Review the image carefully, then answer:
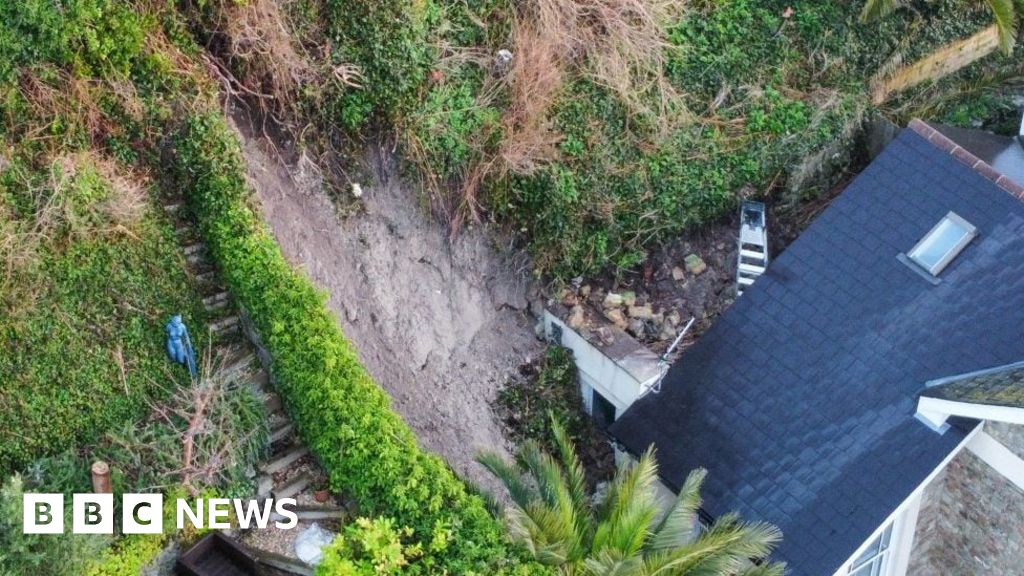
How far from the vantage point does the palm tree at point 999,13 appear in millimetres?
17734

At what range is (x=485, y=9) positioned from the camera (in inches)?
628

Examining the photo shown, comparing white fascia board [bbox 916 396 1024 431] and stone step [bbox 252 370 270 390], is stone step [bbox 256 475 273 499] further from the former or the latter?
white fascia board [bbox 916 396 1024 431]

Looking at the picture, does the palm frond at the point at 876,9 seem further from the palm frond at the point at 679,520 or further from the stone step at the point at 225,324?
the stone step at the point at 225,324

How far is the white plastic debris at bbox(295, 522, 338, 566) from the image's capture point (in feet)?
42.1

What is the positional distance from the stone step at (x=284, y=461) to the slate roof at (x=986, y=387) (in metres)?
7.75

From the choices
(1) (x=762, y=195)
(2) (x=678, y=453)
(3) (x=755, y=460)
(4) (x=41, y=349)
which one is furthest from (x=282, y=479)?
(1) (x=762, y=195)

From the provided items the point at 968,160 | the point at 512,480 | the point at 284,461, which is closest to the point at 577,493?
the point at 512,480

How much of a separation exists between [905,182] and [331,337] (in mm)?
7866

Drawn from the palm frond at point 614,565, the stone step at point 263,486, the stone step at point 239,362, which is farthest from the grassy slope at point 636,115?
the palm frond at point 614,565

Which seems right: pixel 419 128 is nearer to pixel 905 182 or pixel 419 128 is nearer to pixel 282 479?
pixel 282 479

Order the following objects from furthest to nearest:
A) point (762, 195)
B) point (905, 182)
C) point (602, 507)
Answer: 1. point (762, 195)
2. point (905, 182)
3. point (602, 507)

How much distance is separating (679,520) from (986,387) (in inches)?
155

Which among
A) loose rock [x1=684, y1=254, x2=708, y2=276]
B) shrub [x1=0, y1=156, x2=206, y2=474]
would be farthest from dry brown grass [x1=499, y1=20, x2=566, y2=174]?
shrub [x1=0, y1=156, x2=206, y2=474]

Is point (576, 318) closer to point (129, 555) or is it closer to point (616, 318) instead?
point (616, 318)
